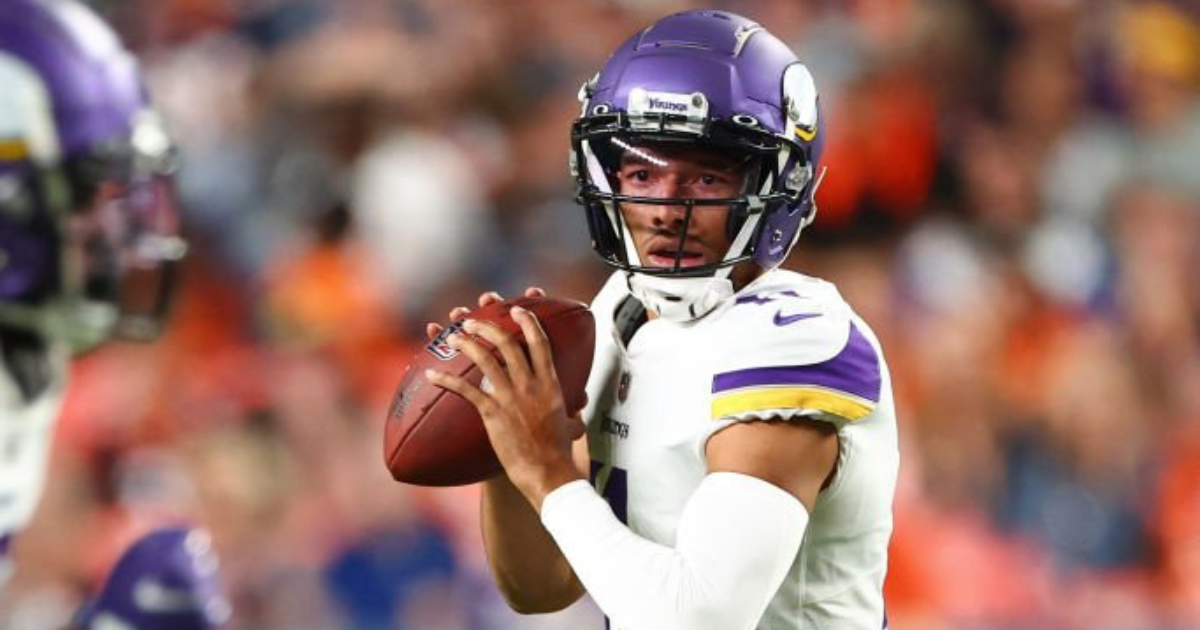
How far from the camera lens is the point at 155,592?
221 cm

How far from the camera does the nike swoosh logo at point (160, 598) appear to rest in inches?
86.7

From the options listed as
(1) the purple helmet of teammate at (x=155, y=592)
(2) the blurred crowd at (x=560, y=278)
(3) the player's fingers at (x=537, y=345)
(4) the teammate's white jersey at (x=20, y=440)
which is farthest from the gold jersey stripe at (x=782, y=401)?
(2) the blurred crowd at (x=560, y=278)

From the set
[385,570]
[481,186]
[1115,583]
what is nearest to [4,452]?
[385,570]

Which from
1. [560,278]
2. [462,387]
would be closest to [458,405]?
[462,387]

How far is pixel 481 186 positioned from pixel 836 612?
275 centimetres

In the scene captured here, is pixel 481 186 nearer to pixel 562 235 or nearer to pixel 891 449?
pixel 562 235

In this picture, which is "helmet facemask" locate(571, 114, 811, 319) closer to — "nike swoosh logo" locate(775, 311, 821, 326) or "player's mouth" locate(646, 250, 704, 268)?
"player's mouth" locate(646, 250, 704, 268)

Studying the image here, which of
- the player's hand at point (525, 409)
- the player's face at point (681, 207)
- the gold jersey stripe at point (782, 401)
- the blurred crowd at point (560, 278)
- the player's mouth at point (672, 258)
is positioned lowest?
the blurred crowd at point (560, 278)

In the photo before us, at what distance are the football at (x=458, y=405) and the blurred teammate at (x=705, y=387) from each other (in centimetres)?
4

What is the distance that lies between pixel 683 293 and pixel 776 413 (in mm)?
245

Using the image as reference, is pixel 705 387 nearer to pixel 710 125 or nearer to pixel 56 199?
pixel 710 125

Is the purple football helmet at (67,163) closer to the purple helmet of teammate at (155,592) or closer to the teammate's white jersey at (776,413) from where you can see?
the purple helmet of teammate at (155,592)

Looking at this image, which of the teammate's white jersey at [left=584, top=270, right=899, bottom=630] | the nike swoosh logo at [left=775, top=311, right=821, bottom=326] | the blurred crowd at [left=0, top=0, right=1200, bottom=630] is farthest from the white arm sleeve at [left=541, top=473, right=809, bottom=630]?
the blurred crowd at [left=0, top=0, right=1200, bottom=630]

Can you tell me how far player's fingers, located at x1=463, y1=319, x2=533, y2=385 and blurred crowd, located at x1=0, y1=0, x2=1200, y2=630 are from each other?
2.08 m
